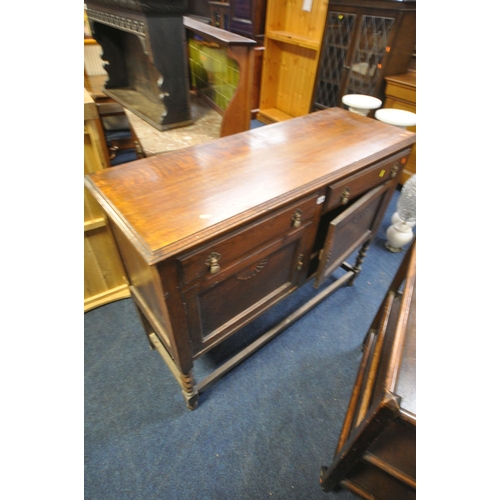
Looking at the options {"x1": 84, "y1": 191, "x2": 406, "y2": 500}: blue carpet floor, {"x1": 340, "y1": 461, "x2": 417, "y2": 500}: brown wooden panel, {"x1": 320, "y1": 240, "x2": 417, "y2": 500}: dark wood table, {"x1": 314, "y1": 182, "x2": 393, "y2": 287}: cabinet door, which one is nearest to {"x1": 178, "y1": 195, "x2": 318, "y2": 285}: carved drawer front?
{"x1": 314, "y1": 182, "x2": 393, "y2": 287}: cabinet door

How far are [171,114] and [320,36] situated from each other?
7.36 feet

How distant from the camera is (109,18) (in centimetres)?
141

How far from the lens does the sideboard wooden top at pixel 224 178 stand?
2.14ft

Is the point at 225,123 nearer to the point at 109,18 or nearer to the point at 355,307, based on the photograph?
the point at 109,18

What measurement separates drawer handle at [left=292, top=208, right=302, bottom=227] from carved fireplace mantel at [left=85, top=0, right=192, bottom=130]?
2.99 feet

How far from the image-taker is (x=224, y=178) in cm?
83

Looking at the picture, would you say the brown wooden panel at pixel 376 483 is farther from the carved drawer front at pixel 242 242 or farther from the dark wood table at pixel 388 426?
the carved drawer front at pixel 242 242

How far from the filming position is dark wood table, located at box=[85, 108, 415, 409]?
67cm

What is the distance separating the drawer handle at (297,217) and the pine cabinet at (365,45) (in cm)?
216

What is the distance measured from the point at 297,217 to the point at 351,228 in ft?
1.34

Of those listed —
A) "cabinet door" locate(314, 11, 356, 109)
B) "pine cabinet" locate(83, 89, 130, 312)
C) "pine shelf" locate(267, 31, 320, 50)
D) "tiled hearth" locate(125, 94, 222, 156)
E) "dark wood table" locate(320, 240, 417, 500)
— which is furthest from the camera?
"pine shelf" locate(267, 31, 320, 50)

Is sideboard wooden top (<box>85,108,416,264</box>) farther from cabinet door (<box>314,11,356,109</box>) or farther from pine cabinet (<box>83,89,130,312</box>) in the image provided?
cabinet door (<box>314,11,356,109</box>)

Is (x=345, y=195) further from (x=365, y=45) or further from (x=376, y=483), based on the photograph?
(x=365, y=45)

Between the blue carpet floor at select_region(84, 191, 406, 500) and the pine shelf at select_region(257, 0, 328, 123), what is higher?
the pine shelf at select_region(257, 0, 328, 123)
